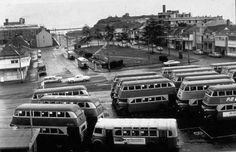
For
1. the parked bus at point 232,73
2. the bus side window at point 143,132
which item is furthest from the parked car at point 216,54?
the bus side window at point 143,132

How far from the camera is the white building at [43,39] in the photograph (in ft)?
438

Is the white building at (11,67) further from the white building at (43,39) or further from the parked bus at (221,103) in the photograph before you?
the white building at (43,39)

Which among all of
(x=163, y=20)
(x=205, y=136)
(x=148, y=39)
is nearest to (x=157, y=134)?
(x=205, y=136)

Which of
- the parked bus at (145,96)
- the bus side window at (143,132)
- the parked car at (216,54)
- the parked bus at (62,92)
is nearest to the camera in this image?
the bus side window at (143,132)

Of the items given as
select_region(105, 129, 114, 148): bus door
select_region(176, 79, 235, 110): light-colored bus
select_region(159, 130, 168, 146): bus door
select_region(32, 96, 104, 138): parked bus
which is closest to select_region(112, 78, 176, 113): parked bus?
select_region(176, 79, 235, 110): light-colored bus

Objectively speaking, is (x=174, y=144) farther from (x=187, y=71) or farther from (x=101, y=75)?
(x=101, y=75)

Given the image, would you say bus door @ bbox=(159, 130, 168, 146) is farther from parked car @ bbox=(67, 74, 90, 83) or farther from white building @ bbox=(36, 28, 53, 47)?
white building @ bbox=(36, 28, 53, 47)

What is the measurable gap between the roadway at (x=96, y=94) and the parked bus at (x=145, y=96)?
105 inches

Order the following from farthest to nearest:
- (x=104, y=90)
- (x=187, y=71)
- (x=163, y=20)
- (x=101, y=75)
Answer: (x=163, y=20)
(x=101, y=75)
(x=104, y=90)
(x=187, y=71)

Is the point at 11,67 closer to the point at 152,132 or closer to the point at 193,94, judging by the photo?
the point at 193,94

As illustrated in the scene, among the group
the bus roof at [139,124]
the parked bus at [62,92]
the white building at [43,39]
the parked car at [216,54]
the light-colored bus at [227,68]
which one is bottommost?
the bus roof at [139,124]

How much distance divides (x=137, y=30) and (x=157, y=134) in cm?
→ 11244

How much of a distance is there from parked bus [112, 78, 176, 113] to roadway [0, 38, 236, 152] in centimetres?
267

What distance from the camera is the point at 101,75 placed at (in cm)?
6694
